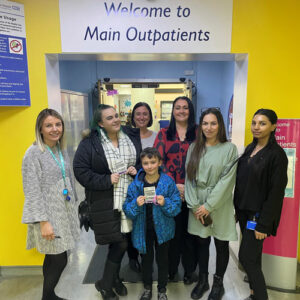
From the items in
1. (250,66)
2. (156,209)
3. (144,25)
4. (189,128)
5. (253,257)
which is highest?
(144,25)

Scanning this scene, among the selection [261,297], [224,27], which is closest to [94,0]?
[224,27]

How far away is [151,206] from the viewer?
6.27ft

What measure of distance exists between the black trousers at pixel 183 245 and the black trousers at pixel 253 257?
0.47 m

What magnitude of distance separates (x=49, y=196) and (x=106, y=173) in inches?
17.2

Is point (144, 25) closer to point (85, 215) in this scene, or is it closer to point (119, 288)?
point (85, 215)

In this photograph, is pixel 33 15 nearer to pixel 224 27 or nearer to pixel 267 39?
pixel 224 27

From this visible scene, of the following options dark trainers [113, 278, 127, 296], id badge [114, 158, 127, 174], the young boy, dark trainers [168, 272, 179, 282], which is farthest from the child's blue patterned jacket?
dark trainers [168, 272, 179, 282]

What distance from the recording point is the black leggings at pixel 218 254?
200 cm

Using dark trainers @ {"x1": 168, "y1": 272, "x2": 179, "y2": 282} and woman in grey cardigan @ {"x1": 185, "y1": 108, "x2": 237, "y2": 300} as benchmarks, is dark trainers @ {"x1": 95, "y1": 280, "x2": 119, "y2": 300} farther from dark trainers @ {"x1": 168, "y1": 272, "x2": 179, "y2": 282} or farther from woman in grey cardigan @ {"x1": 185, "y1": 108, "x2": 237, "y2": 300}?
woman in grey cardigan @ {"x1": 185, "y1": 108, "x2": 237, "y2": 300}

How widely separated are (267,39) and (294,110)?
0.71 meters

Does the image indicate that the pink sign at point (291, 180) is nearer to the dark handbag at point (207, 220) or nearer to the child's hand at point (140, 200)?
the dark handbag at point (207, 220)

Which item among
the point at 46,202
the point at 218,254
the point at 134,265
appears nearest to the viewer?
the point at 46,202

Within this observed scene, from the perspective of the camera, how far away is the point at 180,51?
2244 mm

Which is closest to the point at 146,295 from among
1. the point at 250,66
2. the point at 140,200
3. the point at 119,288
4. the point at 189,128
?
the point at 119,288
